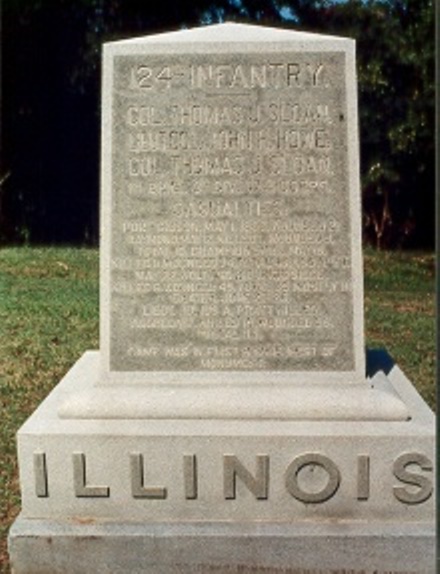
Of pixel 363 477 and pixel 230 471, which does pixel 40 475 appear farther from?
pixel 363 477

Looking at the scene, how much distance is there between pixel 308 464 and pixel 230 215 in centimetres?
110

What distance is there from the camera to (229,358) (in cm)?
399

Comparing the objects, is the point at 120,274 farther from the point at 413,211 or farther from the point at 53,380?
the point at 413,211

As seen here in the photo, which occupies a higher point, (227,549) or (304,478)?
(304,478)

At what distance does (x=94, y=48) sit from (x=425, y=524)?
1455 centimetres

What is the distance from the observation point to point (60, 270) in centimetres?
1148

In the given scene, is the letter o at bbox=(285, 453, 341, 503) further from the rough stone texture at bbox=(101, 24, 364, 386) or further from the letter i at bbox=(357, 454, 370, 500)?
the rough stone texture at bbox=(101, 24, 364, 386)

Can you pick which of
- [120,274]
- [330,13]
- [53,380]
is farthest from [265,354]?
[330,13]

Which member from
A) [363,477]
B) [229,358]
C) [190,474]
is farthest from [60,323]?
[363,477]

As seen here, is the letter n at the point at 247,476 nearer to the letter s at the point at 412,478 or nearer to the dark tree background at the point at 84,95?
the letter s at the point at 412,478

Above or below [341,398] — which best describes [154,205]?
above

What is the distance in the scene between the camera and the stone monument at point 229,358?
367cm

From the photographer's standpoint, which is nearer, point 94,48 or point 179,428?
point 179,428

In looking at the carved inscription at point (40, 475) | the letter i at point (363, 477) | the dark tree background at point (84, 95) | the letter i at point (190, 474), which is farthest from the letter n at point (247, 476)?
the dark tree background at point (84, 95)
